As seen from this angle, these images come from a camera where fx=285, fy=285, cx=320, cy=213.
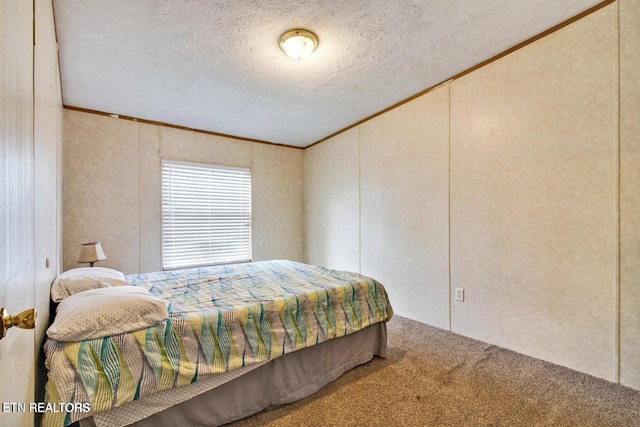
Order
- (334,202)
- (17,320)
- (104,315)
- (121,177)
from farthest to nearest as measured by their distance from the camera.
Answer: (334,202) → (121,177) → (104,315) → (17,320)

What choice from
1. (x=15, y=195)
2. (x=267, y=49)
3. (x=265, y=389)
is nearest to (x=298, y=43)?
(x=267, y=49)

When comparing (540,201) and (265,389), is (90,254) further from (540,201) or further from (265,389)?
(540,201)

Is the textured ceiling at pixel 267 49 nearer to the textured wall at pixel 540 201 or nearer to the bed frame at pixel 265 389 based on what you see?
the textured wall at pixel 540 201

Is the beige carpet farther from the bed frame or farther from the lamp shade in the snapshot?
the lamp shade

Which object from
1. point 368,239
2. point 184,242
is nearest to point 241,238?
point 184,242

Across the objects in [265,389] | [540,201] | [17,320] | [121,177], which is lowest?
[265,389]

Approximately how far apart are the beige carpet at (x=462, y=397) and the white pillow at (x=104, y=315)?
87 cm

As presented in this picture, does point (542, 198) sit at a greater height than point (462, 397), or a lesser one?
greater

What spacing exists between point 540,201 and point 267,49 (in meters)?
2.60

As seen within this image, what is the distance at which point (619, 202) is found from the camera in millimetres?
2008

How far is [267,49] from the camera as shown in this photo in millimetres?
2367

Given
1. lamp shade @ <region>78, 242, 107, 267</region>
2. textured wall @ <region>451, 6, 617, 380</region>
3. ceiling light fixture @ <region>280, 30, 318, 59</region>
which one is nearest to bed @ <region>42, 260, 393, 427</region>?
lamp shade @ <region>78, 242, 107, 267</region>

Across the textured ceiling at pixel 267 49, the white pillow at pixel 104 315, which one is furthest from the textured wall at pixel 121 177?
the white pillow at pixel 104 315

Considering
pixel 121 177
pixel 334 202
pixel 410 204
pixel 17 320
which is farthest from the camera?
pixel 334 202
